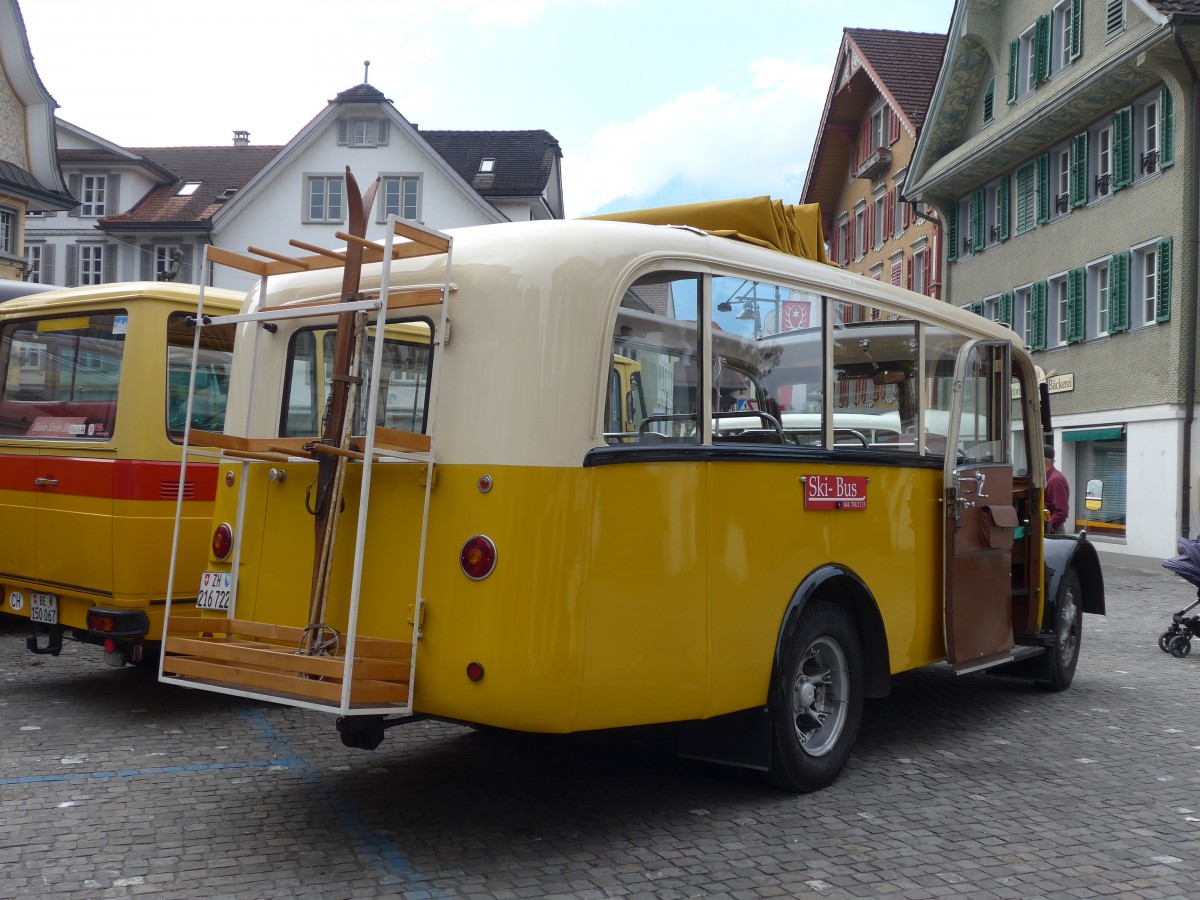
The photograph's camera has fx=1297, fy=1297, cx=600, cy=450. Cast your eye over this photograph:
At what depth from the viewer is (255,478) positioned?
19.2 ft

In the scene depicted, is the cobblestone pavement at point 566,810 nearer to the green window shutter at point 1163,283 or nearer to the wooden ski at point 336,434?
the wooden ski at point 336,434

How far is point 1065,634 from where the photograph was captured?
9.05 m

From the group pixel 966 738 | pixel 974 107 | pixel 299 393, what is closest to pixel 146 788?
pixel 299 393

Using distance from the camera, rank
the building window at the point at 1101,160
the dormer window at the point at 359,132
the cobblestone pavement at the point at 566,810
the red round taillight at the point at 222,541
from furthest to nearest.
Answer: the dormer window at the point at 359,132 < the building window at the point at 1101,160 < the red round taillight at the point at 222,541 < the cobblestone pavement at the point at 566,810

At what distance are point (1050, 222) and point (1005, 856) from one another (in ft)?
84.6

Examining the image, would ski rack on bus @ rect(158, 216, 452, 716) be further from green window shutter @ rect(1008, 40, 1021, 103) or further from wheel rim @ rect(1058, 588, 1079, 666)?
green window shutter @ rect(1008, 40, 1021, 103)

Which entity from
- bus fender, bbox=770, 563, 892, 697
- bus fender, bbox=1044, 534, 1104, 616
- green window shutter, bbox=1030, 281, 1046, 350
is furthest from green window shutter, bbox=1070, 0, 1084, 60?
bus fender, bbox=770, 563, 892, 697

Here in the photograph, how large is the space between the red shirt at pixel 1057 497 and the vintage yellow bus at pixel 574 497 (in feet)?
19.7

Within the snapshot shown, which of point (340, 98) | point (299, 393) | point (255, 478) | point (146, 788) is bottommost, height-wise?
point (146, 788)

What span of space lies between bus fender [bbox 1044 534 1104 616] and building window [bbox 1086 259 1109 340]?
18.4m

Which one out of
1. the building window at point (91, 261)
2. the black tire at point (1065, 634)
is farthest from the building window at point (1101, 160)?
the building window at point (91, 261)

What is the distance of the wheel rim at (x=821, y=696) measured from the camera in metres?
6.04

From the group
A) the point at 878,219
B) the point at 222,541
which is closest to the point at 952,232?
the point at 878,219

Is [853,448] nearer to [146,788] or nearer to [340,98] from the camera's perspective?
[146,788]
